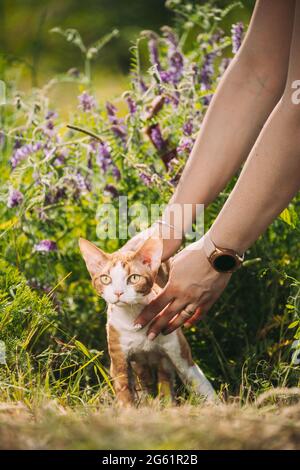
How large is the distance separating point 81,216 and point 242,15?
3993 millimetres

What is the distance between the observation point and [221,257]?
1.59m

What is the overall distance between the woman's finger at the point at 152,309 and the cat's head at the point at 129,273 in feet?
0.08

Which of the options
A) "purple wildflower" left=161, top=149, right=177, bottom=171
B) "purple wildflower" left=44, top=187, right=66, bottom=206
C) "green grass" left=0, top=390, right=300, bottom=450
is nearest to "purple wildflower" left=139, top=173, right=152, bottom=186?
"purple wildflower" left=161, top=149, right=177, bottom=171

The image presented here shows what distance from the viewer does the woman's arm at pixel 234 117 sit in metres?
1.70

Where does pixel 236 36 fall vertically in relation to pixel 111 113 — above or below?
above

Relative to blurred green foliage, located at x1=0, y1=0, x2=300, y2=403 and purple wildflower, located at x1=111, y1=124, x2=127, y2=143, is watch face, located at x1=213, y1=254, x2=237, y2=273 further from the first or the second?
purple wildflower, located at x1=111, y1=124, x2=127, y2=143

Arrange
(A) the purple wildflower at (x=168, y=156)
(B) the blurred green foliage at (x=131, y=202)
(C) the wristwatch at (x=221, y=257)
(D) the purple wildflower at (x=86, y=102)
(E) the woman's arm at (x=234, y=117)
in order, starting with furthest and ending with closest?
(D) the purple wildflower at (x=86, y=102) → (A) the purple wildflower at (x=168, y=156) → (B) the blurred green foliage at (x=131, y=202) → (E) the woman's arm at (x=234, y=117) → (C) the wristwatch at (x=221, y=257)

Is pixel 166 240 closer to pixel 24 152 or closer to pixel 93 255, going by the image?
pixel 93 255

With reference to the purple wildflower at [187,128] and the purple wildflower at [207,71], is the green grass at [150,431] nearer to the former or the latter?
the purple wildflower at [187,128]

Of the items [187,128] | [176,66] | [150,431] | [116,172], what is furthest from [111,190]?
[150,431]

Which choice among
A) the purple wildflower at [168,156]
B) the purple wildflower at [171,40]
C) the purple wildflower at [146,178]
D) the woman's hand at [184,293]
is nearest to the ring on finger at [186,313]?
the woman's hand at [184,293]

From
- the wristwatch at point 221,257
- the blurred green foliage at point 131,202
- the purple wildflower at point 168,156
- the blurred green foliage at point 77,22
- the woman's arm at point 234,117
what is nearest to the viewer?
the wristwatch at point 221,257

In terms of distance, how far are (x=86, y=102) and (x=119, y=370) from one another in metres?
0.85
